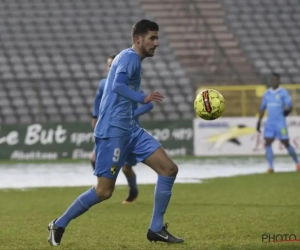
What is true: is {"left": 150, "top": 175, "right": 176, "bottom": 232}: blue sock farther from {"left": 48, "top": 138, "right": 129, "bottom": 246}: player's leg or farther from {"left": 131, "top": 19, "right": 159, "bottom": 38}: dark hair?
{"left": 131, "top": 19, "right": 159, "bottom": 38}: dark hair

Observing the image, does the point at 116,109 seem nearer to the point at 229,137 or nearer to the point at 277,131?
the point at 277,131

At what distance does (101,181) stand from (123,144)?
16.1 inches

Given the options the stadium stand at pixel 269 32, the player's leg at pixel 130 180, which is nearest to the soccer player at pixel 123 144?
the player's leg at pixel 130 180

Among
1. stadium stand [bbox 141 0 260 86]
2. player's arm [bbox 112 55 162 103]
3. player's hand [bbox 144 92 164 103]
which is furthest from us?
stadium stand [bbox 141 0 260 86]

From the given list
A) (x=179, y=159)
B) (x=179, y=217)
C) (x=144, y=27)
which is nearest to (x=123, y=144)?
(x=144, y=27)

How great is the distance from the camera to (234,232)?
8375mm

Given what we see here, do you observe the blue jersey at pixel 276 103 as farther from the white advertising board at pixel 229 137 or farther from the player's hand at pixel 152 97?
the player's hand at pixel 152 97

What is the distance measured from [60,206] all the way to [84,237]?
383 centimetres

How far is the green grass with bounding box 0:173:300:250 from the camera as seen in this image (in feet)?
25.1

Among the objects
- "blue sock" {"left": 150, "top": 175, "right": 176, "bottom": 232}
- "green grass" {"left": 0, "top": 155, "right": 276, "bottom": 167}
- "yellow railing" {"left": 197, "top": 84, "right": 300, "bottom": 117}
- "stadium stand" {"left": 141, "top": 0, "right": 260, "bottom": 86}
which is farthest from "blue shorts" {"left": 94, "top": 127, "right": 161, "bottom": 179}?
"stadium stand" {"left": 141, "top": 0, "right": 260, "bottom": 86}

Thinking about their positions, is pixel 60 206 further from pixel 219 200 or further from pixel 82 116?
pixel 82 116

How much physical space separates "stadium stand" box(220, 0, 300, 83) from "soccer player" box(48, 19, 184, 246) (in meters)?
21.0

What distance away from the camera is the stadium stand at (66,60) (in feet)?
86.2

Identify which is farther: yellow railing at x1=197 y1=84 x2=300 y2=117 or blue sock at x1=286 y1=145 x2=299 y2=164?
yellow railing at x1=197 y1=84 x2=300 y2=117
